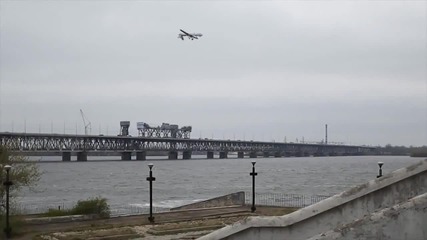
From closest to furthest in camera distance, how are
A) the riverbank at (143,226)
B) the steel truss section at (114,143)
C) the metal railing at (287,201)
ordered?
the riverbank at (143,226), the metal railing at (287,201), the steel truss section at (114,143)

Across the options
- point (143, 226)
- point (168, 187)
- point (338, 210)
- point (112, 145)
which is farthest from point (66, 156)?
point (338, 210)

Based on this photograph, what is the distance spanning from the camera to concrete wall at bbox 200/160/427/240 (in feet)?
37.9

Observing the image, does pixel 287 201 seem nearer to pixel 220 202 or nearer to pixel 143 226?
pixel 220 202

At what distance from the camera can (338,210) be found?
12.0 metres

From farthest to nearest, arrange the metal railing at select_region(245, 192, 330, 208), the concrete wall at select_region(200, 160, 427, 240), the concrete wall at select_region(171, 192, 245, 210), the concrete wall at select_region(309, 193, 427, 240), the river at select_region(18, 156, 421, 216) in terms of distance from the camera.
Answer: the river at select_region(18, 156, 421, 216), the metal railing at select_region(245, 192, 330, 208), the concrete wall at select_region(171, 192, 245, 210), the concrete wall at select_region(200, 160, 427, 240), the concrete wall at select_region(309, 193, 427, 240)

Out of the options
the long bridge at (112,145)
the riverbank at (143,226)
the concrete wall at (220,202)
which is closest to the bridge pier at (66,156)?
the long bridge at (112,145)

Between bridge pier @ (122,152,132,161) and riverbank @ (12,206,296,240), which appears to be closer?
riverbank @ (12,206,296,240)

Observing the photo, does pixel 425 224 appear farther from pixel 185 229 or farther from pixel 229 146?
pixel 229 146

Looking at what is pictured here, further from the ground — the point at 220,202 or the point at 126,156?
the point at 220,202

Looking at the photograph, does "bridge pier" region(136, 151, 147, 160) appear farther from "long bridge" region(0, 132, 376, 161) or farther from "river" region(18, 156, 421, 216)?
"river" region(18, 156, 421, 216)

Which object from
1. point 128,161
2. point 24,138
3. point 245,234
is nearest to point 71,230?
point 245,234

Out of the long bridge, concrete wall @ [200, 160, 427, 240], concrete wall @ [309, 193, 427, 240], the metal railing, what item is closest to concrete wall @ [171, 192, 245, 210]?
the metal railing

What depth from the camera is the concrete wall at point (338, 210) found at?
11.6 m

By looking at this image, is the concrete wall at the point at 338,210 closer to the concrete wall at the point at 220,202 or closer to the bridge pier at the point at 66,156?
the concrete wall at the point at 220,202
